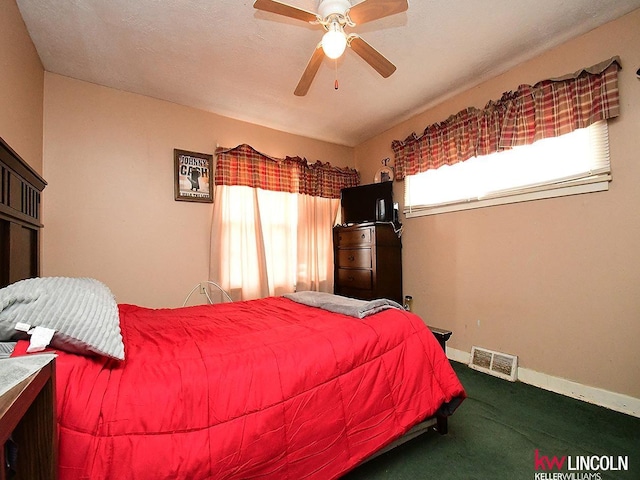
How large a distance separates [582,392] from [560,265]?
0.88 m

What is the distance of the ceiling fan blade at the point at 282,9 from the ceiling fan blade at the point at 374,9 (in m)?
0.22

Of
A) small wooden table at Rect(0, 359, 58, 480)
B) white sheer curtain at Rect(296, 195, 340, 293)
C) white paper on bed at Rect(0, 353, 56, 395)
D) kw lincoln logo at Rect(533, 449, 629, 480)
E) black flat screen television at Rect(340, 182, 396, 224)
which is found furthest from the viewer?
white sheer curtain at Rect(296, 195, 340, 293)

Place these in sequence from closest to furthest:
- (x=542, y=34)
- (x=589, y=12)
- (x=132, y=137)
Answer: (x=589, y=12) < (x=542, y=34) < (x=132, y=137)

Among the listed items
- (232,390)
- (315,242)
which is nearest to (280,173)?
(315,242)

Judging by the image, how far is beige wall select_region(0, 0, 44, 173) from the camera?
5.16 feet

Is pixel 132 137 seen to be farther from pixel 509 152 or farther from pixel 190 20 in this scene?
pixel 509 152

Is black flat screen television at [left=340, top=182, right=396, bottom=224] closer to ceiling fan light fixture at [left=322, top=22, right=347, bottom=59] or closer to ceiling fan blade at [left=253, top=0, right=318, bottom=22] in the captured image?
ceiling fan light fixture at [left=322, top=22, right=347, bottom=59]

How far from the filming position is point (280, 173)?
3.44 m

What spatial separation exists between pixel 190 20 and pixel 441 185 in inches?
99.3

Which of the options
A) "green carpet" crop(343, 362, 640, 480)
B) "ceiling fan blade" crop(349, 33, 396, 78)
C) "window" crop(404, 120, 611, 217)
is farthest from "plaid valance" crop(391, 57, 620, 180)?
"green carpet" crop(343, 362, 640, 480)

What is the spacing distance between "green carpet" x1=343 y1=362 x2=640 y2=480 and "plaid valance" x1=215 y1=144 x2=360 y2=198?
8.97 ft

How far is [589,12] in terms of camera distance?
1.82 metres

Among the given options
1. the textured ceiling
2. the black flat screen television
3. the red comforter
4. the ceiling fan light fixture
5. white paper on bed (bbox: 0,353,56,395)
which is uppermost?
the textured ceiling

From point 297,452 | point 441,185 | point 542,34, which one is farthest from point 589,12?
point 297,452
